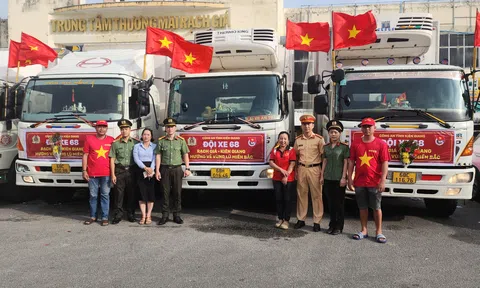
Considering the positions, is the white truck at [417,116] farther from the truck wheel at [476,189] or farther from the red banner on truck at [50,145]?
the red banner on truck at [50,145]

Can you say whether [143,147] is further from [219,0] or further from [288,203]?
[219,0]

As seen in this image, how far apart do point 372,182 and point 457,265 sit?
1412 millimetres

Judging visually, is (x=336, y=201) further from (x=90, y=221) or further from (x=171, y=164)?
(x=90, y=221)

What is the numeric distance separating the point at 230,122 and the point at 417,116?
287 cm

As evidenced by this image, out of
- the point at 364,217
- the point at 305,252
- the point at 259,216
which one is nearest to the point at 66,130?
the point at 259,216

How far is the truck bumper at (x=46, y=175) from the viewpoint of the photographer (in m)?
7.40

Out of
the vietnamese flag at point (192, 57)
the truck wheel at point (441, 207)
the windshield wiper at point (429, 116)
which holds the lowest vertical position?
the truck wheel at point (441, 207)

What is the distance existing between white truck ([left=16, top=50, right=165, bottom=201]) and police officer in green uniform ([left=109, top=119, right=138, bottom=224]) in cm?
54

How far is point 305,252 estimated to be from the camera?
17.7ft

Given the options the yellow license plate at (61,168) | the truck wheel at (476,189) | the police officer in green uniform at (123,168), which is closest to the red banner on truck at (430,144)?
the truck wheel at (476,189)

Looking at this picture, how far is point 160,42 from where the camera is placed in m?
8.20

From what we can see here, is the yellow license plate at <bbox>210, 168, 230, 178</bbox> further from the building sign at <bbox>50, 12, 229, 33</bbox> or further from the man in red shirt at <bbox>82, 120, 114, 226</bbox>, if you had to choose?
the building sign at <bbox>50, 12, 229, 33</bbox>

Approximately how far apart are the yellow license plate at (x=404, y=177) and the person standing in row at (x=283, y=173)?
4.92 feet

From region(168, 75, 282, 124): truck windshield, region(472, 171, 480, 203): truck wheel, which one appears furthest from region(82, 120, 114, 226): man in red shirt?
region(472, 171, 480, 203): truck wheel
